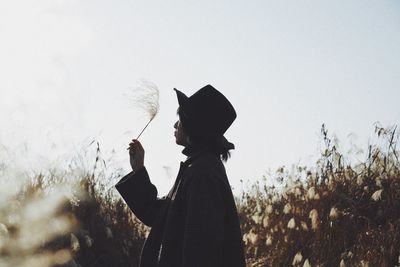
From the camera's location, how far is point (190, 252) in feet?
8.14

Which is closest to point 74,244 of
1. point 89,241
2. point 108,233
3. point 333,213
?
point 89,241

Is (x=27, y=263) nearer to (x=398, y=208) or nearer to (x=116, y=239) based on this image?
(x=116, y=239)

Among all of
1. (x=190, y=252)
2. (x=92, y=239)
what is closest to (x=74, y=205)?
(x=92, y=239)

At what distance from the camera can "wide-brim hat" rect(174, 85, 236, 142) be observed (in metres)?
2.99

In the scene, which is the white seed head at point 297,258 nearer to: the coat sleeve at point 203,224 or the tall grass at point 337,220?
the tall grass at point 337,220

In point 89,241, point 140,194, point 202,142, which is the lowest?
point 140,194

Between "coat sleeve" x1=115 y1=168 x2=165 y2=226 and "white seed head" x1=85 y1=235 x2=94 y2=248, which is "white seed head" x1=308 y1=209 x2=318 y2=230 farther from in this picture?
"coat sleeve" x1=115 y1=168 x2=165 y2=226

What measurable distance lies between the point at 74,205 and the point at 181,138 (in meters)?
3.11

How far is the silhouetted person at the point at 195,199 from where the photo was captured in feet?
8.36

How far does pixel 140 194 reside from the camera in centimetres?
325

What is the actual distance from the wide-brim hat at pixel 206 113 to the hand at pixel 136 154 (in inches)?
13.8

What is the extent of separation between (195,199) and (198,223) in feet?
0.44

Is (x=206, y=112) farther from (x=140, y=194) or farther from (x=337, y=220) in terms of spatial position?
(x=337, y=220)

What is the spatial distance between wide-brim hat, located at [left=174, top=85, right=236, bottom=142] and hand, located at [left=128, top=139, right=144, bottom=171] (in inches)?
13.8
